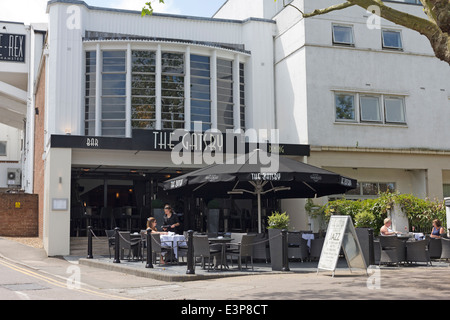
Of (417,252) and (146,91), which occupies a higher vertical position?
(146,91)

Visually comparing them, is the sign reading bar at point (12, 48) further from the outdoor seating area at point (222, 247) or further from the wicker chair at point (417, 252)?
the wicker chair at point (417, 252)

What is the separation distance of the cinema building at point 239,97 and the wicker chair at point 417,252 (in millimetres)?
6222

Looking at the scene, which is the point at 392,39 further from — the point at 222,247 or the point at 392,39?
the point at 222,247

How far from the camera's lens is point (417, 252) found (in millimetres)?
14953

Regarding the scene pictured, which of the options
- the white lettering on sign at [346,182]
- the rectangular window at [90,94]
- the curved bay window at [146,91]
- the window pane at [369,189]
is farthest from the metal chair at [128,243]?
the window pane at [369,189]

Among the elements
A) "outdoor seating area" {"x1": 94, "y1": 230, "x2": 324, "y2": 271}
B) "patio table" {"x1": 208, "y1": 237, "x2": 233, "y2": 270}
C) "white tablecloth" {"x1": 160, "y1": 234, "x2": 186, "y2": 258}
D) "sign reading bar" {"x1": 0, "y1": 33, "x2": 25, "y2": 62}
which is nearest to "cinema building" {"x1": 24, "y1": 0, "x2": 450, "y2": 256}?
"outdoor seating area" {"x1": 94, "y1": 230, "x2": 324, "y2": 271}

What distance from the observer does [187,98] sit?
2267cm

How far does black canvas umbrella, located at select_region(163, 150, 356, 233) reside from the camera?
14742 millimetres

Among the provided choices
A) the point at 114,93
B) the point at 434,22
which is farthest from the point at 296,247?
the point at 114,93

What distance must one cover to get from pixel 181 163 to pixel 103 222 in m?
4.90

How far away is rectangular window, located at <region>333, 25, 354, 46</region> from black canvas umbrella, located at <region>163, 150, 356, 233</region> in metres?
7.97

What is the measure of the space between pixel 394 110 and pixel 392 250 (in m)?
10.3

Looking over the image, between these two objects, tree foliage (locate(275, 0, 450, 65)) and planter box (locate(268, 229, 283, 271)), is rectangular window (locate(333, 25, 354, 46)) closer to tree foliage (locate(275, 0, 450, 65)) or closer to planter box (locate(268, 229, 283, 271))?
planter box (locate(268, 229, 283, 271))

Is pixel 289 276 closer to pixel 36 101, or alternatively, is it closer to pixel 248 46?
pixel 248 46
